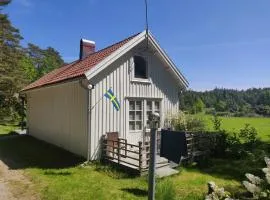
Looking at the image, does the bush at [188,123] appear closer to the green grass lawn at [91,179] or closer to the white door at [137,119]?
the white door at [137,119]

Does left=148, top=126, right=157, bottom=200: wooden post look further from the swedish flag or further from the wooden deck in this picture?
the swedish flag

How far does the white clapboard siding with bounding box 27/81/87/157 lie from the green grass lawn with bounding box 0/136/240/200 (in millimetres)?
818

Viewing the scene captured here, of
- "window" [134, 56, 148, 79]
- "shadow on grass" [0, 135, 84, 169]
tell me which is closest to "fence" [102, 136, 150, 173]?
"shadow on grass" [0, 135, 84, 169]

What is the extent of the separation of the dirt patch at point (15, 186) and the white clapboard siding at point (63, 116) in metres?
3.21

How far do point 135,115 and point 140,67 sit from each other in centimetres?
251

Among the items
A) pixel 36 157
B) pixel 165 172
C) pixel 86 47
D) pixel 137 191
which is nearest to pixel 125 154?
pixel 165 172

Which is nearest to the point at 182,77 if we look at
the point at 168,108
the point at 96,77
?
the point at 168,108

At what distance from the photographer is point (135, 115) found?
14773 millimetres

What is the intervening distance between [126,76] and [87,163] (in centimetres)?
456

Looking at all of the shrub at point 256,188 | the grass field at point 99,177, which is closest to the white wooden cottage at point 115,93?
the grass field at point 99,177

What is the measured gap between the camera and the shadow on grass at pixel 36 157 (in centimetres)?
1249

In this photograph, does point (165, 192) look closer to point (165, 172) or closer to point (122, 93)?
point (165, 172)

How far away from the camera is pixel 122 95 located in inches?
555

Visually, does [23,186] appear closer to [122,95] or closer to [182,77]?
[122,95]
